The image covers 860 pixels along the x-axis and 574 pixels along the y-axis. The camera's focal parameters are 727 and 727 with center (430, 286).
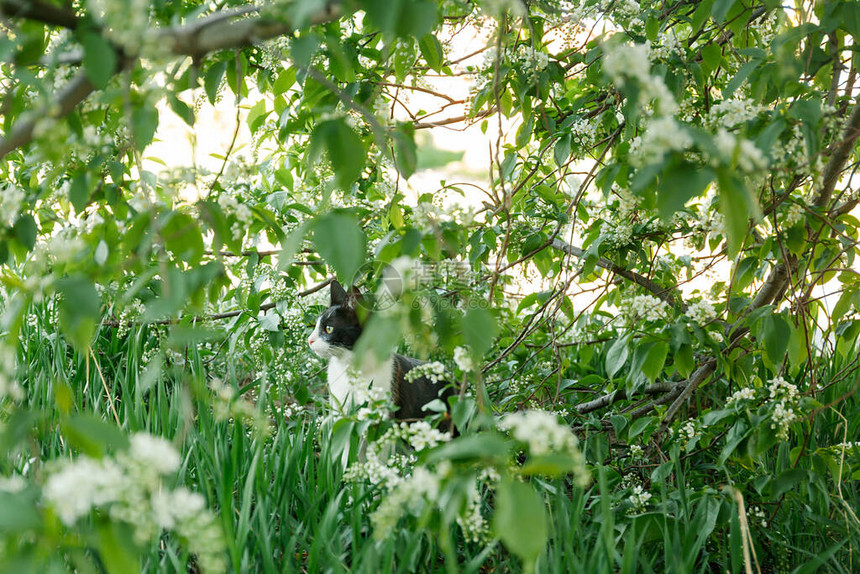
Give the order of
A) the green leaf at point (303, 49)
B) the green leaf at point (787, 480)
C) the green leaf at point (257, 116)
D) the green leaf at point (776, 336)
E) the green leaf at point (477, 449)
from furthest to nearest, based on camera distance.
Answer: the green leaf at point (257, 116), the green leaf at point (787, 480), the green leaf at point (776, 336), the green leaf at point (303, 49), the green leaf at point (477, 449)

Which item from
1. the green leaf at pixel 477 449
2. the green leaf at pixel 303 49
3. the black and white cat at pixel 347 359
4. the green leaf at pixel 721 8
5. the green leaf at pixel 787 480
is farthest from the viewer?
the black and white cat at pixel 347 359

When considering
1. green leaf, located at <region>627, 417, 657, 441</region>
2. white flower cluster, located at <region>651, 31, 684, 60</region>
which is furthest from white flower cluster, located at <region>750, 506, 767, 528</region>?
white flower cluster, located at <region>651, 31, 684, 60</region>

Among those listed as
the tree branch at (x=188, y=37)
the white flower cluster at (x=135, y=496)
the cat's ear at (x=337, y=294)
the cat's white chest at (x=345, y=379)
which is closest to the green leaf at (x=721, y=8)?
the tree branch at (x=188, y=37)

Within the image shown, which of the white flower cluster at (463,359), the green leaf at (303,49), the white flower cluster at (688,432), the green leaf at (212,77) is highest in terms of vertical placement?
the green leaf at (212,77)

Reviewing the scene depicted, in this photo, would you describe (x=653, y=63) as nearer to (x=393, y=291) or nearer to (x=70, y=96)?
(x=393, y=291)

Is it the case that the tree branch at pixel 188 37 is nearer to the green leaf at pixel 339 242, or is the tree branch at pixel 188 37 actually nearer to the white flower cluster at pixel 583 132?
the green leaf at pixel 339 242

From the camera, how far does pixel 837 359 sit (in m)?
2.88

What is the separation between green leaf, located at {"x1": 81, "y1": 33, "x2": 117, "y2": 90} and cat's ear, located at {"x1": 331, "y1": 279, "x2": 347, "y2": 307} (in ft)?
5.44

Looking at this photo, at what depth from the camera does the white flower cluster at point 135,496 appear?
73 centimetres

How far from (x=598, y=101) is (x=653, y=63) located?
48cm

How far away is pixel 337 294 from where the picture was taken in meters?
2.54

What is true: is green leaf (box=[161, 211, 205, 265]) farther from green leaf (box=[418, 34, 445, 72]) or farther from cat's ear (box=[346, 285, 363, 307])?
cat's ear (box=[346, 285, 363, 307])

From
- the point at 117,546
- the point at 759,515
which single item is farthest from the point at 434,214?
the point at 759,515

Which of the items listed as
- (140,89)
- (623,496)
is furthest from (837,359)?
(140,89)
